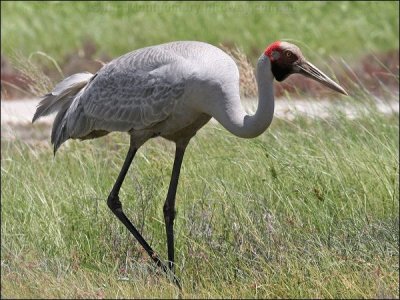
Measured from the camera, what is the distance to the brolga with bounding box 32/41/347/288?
18.0 feet

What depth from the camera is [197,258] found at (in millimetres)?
5770

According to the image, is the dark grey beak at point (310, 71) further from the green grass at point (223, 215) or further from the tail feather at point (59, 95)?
the tail feather at point (59, 95)

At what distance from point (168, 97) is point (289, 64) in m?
0.64

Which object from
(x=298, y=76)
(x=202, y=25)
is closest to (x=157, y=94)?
(x=298, y=76)

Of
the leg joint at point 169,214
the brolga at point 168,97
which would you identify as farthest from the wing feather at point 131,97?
the leg joint at point 169,214

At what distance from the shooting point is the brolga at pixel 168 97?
18.0 ft

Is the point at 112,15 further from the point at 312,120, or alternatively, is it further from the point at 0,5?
the point at 312,120

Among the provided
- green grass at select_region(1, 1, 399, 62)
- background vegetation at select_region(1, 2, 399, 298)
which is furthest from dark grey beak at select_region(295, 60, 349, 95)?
green grass at select_region(1, 1, 399, 62)

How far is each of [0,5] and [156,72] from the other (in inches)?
347

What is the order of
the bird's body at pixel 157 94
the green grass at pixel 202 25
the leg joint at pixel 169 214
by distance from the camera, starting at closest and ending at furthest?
1. the bird's body at pixel 157 94
2. the leg joint at pixel 169 214
3. the green grass at pixel 202 25

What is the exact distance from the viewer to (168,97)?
5.70 meters

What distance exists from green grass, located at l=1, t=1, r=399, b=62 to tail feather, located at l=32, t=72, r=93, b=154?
18.4ft

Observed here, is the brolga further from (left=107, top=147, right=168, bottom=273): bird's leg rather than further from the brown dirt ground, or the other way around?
the brown dirt ground

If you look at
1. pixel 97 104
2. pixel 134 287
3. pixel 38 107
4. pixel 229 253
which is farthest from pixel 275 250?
pixel 38 107
